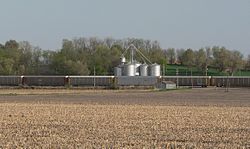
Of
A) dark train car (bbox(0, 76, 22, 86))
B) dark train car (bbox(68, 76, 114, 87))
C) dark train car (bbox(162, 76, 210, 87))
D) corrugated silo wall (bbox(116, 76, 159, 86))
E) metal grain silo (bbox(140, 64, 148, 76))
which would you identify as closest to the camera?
corrugated silo wall (bbox(116, 76, 159, 86))

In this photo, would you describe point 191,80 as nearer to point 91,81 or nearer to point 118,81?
point 118,81

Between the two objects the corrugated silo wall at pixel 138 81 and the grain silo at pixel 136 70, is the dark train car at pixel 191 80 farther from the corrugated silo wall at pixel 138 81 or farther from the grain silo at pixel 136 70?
the grain silo at pixel 136 70

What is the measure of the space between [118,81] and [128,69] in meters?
8.15

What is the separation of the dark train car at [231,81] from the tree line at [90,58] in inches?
1472

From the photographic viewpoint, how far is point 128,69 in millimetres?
133375

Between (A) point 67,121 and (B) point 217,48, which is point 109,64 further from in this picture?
(A) point 67,121

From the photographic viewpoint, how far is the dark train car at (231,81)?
405 feet

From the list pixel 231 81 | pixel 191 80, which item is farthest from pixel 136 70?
pixel 231 81

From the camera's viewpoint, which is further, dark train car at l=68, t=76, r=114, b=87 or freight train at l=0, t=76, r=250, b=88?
dark train car at l=68, t=76, r=114, b=87

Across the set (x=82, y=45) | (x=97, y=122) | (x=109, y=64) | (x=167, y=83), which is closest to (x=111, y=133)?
(x=97, y=122)

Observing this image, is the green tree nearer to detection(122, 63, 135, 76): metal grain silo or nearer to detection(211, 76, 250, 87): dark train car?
detection(211, 76, 250, 87): dark train car

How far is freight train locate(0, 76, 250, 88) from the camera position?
407ft

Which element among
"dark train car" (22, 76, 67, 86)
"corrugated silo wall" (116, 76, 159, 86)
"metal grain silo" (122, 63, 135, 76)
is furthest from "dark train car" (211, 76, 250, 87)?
"dark train car" (22, 76, 67, 86)

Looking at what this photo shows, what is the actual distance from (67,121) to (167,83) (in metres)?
87.9
